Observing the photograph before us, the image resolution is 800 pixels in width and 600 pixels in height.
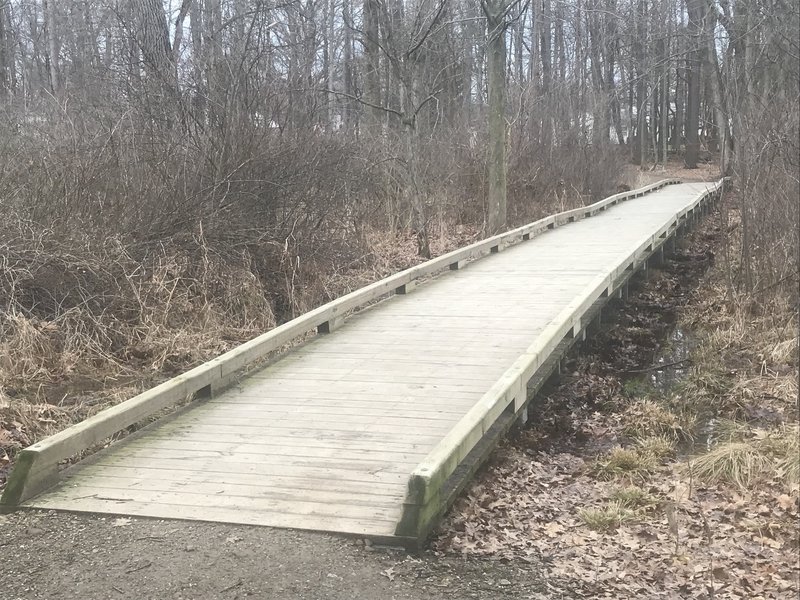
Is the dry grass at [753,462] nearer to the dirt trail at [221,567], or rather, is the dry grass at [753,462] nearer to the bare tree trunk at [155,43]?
the dirt trail at [221,567]

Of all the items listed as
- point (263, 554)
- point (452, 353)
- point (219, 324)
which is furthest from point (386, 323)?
point (263, 554)

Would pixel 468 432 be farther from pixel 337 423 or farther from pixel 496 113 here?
pixel 496 113

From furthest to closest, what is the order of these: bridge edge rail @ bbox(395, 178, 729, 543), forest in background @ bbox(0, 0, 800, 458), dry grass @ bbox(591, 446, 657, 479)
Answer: forest in background @ bbox(0, 0, 800, 458) < dry grass @ bbox(591, 446, 657, 479) < bridge edge rail @ bbox(395, 178, 729, 543)

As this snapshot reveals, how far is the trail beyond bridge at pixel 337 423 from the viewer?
415cm

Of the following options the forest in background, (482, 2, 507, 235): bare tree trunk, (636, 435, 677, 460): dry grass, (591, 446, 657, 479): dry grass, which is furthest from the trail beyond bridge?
(482, 2, 507, 235): bare tree trunk

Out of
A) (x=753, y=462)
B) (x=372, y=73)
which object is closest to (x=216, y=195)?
(x=753, y=462)

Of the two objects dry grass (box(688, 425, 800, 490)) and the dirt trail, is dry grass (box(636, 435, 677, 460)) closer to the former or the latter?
dry grass (box(688, 425, 800, 490))

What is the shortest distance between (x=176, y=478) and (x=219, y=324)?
4.50m

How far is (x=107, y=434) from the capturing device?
4754 mm

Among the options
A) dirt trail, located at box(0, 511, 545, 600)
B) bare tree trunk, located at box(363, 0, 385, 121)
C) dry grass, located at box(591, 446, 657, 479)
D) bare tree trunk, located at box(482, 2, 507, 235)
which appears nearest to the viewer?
dirt trail, located at box(0, 511, 545, 600)

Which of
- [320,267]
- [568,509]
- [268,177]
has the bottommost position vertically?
[568,509]

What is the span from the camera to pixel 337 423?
208 inches

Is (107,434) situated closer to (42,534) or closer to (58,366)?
(42,534)

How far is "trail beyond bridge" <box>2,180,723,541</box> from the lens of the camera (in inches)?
163
